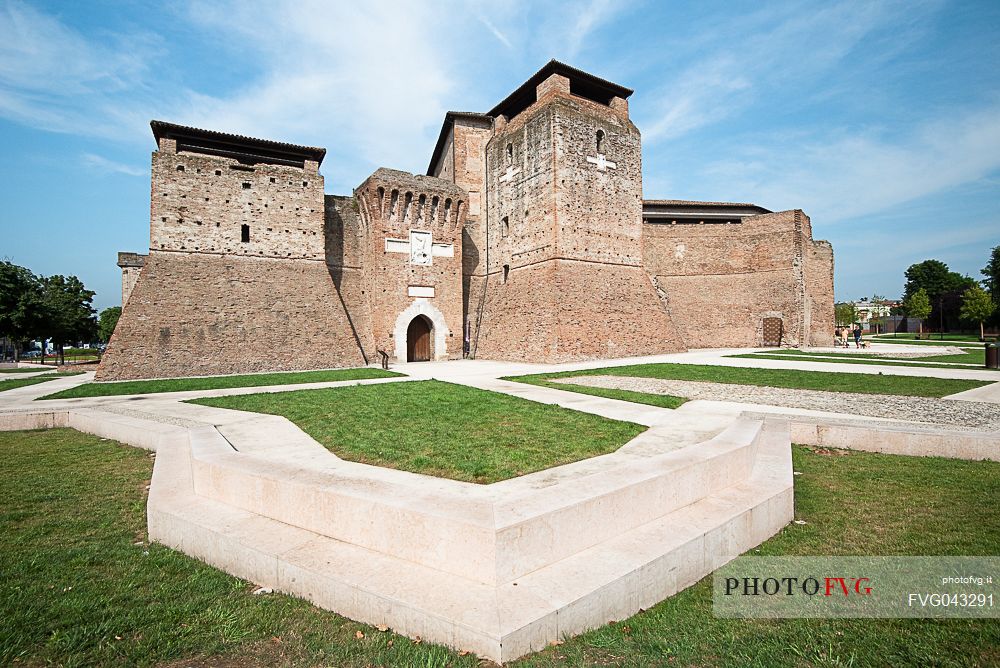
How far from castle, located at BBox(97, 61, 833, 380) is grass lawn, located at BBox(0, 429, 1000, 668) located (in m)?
14.8

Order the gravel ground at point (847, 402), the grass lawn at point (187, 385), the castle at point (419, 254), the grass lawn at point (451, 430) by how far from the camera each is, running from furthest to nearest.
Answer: the castle at point (419, 254) < the grass lawn at point (187, 385) < the gravel ground at point (847, 402) < the grass lawn at point (451, 430)

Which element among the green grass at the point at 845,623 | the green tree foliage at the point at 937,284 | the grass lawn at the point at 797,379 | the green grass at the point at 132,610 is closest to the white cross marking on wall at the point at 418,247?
the grass lawn at the point at 797,379

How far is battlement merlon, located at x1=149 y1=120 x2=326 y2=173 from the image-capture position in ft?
61.0

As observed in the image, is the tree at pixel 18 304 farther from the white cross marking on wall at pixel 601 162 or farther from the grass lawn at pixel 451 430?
the white cross marking on wall at pixel 601 162

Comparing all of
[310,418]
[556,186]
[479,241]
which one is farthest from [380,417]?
[479,241]

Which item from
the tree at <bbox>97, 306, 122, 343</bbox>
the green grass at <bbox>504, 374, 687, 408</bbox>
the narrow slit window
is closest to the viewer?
the green grass at <bbox>504, 374, 687, 408</bbox>

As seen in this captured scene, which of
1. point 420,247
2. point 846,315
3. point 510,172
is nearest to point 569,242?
point 510,172

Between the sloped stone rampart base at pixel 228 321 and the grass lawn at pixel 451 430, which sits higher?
the sloped stone rampart base at pixel 228 321

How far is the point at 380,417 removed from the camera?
7.10 meters

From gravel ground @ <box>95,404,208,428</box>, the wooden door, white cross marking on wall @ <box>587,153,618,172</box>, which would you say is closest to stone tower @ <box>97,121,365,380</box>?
gravel ground @ <box>95,404,208,428</box>

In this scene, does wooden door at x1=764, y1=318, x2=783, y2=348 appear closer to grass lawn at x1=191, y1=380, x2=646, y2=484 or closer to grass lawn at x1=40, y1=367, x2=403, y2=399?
grass lawn at x1=40, y1=367, x2=403, y2=399

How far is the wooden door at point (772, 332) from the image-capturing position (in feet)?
90.2

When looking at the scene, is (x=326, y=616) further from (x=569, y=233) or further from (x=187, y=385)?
(x=569, y=233)

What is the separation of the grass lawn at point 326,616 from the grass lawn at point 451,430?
1.69 metres
